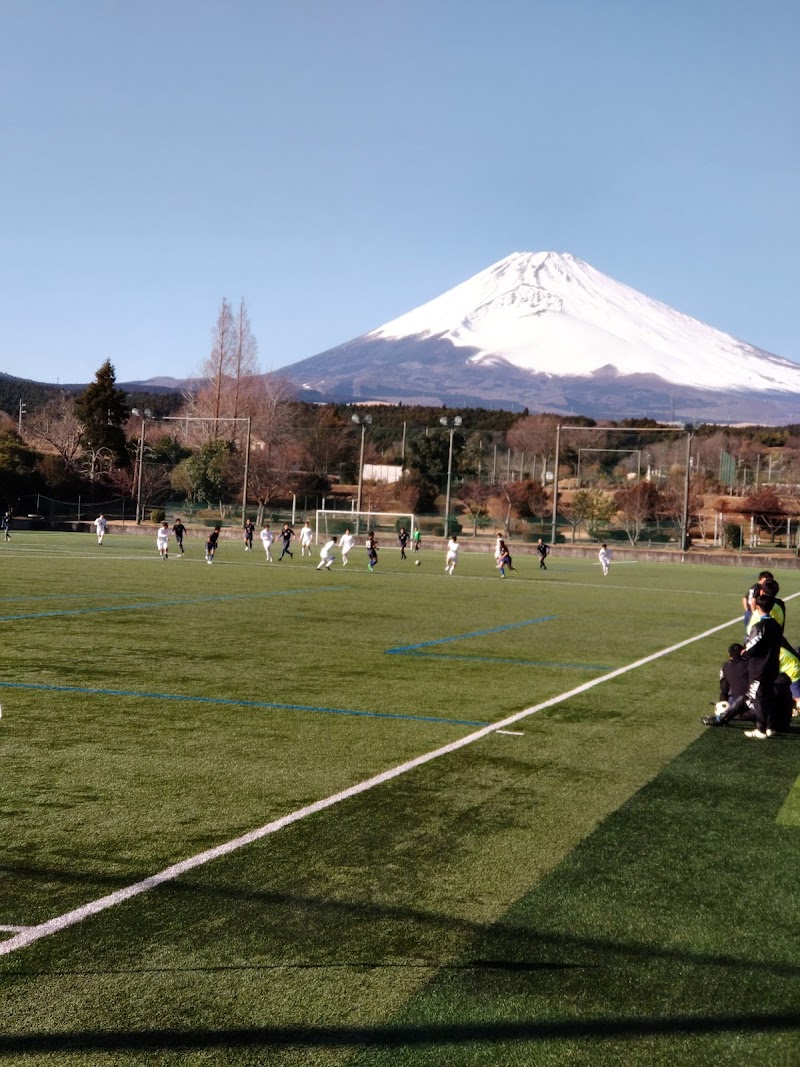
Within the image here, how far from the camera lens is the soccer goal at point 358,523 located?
67.4 m

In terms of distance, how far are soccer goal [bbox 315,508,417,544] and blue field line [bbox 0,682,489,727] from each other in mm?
52848

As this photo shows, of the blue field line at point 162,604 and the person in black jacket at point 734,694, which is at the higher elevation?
the person in black jacket at point 734,694

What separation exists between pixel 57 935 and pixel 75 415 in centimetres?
9383

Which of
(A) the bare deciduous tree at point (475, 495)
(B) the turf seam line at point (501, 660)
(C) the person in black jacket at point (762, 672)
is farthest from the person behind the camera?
(A) the bare deciduous tree at point (475, 495)

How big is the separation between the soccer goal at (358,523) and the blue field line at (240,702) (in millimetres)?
52848

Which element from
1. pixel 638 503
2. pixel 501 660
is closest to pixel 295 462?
pixel 638 503

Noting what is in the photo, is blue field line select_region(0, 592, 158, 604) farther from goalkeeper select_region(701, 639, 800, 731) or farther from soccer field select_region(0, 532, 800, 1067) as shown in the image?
goalkeeper select_region(701, 639, 800, 731)

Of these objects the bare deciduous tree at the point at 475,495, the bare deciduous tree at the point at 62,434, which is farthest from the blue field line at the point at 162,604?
the bare deciduous tree at the point at 62,434

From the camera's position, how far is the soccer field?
14.4ft

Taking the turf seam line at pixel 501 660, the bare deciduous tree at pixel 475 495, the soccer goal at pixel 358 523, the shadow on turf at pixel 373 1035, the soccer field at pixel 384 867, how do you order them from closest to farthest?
the shadow on turf at pixel 373 1035, the soccer field at pixel 384 867, the turf seam line at pixel 501 660, the soccer goal at pixel 358 523, the bare deciduous tree at pixel 475 495

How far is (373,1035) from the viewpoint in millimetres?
4277

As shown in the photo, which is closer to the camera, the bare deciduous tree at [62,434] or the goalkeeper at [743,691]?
the goalkeeper at [743,691]

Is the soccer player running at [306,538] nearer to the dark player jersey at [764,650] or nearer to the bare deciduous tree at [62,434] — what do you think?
the dark player jersey at [764,650]

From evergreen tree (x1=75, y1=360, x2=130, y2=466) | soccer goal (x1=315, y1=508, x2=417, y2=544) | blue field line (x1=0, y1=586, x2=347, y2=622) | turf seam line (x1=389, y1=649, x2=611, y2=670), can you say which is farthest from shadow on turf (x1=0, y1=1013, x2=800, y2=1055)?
evergreen tree (x1=75, y1=360, x2=130, y2=466)
